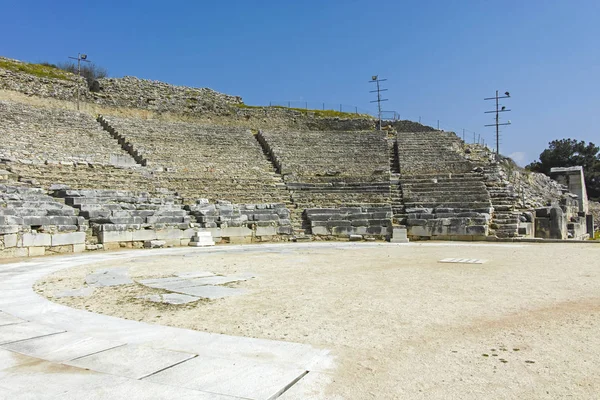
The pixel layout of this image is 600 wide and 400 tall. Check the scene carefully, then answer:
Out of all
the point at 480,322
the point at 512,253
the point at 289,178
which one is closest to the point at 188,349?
the point at 480,322

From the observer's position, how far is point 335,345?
13.3 feet

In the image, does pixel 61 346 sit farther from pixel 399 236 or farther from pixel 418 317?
pixel 399 236

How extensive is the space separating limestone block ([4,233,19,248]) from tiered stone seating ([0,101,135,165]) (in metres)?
5.68

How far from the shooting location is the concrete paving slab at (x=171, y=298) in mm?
5906

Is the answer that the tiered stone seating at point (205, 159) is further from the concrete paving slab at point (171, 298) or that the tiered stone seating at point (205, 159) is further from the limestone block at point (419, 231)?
the concrete paving slab at point (171, 298)

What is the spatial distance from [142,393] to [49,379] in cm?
→ 74

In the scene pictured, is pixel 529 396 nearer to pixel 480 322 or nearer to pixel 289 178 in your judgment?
pixel 480 322

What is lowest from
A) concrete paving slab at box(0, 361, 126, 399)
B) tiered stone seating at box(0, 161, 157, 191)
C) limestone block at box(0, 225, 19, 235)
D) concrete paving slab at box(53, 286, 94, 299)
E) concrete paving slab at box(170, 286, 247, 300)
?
concrete paving slab at box(0, 361, 126, 399)

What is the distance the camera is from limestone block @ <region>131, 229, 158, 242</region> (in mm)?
14102

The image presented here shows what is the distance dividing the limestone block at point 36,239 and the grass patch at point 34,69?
17.6m

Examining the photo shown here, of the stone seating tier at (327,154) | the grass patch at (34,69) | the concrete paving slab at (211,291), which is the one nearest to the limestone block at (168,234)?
the stone seating tier at (327,154)

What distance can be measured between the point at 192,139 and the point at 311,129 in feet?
31.5

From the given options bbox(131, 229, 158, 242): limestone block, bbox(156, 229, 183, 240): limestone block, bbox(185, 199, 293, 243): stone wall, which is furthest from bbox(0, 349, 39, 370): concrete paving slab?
bbox(185, 199, 293, 243): stone wall

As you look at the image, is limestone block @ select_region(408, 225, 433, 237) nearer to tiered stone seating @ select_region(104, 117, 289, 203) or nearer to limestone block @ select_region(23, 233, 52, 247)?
tiered stone seating @ select_region(104, 117, 289, 203)
